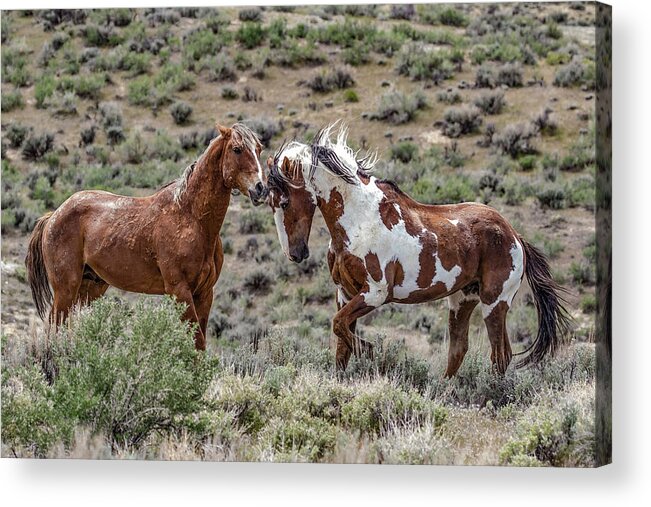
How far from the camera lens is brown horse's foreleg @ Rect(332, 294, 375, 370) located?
1204 cm

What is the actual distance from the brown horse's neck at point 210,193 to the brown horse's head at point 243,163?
Result: 2.5 inches

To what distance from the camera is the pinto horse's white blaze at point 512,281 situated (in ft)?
39.8

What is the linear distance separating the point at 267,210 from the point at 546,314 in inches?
111

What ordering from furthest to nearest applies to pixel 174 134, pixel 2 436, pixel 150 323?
pixel 174 134, pixel 2 436, pixel 150 323

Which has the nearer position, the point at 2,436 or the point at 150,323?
the point at 150,323

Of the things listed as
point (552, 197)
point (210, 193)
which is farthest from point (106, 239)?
point (552, 197)

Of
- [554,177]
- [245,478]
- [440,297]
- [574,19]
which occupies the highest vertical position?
[574,19]

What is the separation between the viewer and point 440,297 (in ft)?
40.1

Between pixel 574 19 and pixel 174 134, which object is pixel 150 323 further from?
pixel 574 19

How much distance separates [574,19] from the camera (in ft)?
40.0

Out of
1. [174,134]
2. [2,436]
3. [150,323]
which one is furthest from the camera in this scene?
[174,134]

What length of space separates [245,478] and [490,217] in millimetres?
2935

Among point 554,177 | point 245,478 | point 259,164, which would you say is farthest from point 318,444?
point 554,177

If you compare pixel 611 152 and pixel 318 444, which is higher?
pixel 611 152
